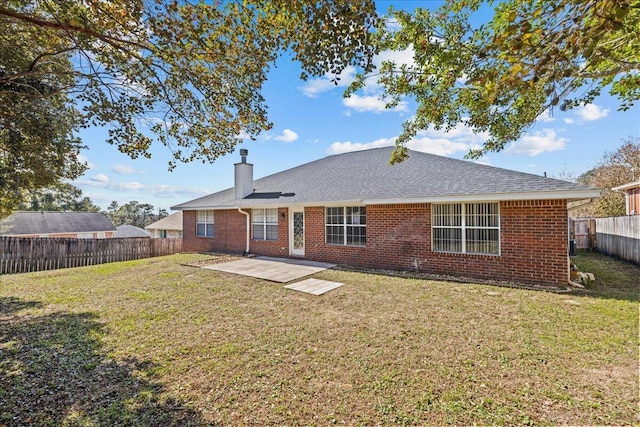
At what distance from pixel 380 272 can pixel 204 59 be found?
776 centimetres

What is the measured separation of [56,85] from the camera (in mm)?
6062

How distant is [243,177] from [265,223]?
3362mm

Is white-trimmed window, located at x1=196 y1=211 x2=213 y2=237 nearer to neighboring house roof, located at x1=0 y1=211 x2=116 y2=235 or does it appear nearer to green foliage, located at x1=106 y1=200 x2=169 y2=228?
neighboring house roof, located at x1=0 y1=211 x2=116 y2=235

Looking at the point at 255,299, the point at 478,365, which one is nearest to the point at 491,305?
the point at 478,365

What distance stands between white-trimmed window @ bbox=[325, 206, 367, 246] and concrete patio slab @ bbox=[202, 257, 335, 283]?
1239 millimetres

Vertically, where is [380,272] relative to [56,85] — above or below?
below

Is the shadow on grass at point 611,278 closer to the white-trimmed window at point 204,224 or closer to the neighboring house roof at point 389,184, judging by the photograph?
the neighboring house roof at point 389,184

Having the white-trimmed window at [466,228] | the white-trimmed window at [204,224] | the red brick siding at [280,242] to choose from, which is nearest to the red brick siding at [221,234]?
the white-trimmed window at [204,224]

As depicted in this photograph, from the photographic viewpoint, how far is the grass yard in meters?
2.76

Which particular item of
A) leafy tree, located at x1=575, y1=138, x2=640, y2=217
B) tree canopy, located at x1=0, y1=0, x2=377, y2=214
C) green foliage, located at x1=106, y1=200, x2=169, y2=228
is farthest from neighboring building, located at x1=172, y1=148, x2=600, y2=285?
green foliage, located at x1=106, y1=200, x2=169, y2=228

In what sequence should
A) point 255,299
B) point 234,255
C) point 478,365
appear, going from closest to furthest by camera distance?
point 478,365 → point 255,299 → point 234,255

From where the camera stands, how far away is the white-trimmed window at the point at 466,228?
8297 millimetres

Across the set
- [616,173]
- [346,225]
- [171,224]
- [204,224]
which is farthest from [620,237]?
[171,224]

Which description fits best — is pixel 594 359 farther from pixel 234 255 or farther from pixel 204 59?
pixel 234 255
